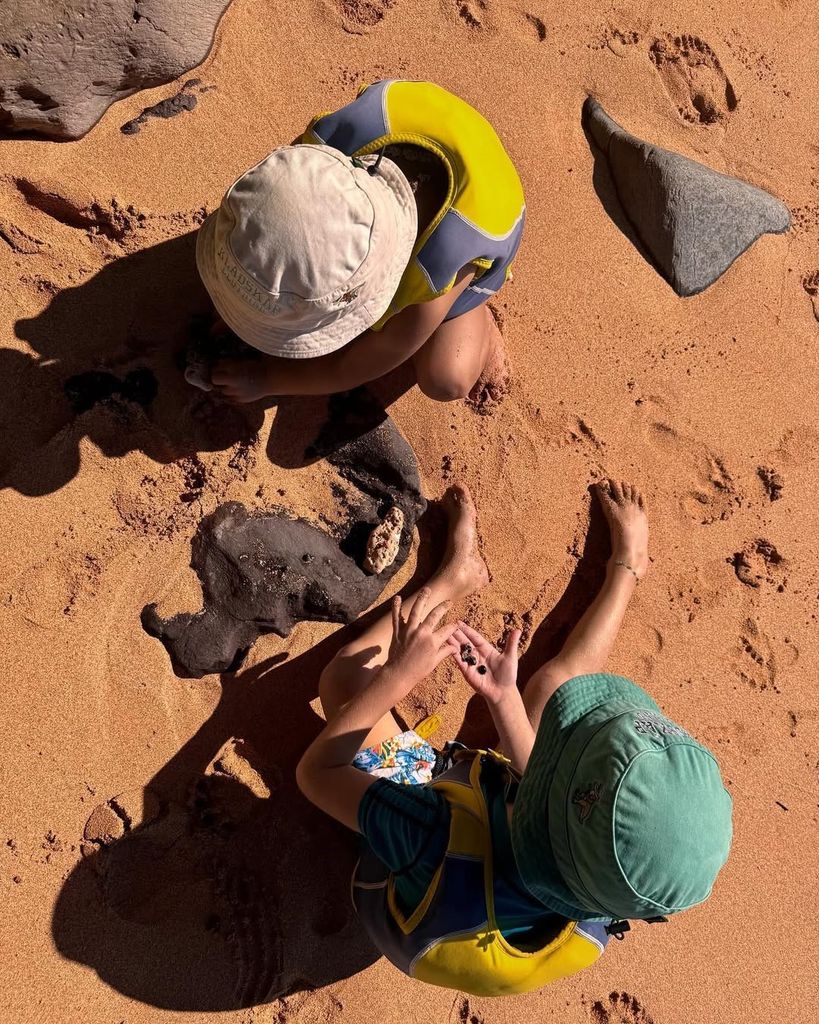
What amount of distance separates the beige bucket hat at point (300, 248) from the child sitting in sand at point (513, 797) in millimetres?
916

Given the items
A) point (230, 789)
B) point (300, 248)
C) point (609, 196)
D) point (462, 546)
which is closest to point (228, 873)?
point (230, 789)

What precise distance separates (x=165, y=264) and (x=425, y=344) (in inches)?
29.4

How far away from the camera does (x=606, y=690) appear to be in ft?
5.59

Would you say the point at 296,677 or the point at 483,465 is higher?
the point at 483,465

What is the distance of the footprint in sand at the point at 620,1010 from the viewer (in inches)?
97.1

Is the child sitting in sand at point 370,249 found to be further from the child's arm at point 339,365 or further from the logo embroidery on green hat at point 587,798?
the logo embroidery on green hat at point 587,798

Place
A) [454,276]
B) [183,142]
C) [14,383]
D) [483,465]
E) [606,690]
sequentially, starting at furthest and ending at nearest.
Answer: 1. [483,465]
2. [183,142]
3. [14,383]
4. [454,276]
5. [606,690]

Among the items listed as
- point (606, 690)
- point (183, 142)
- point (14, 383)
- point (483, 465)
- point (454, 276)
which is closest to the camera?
point (606, 690)

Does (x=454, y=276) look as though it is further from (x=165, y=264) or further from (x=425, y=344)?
(x=165, y=264)

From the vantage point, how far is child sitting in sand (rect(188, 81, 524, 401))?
4.63 feet

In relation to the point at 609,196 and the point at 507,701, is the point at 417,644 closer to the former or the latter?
the point at 507,701

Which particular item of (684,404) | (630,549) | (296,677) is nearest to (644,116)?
(684,404)

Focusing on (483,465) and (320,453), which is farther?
(483,465)

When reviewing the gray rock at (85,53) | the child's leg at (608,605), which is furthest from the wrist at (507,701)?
the gray rock at (85,53)
